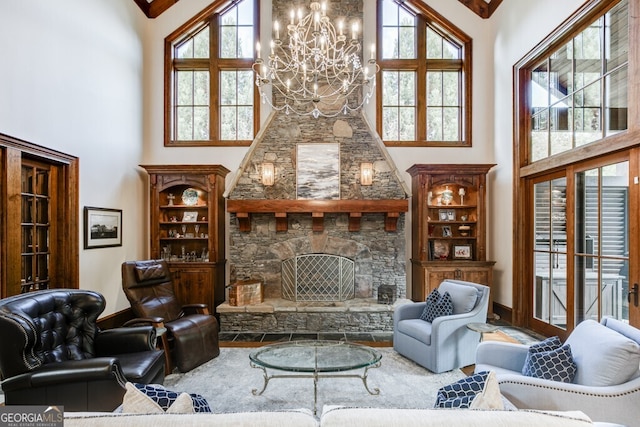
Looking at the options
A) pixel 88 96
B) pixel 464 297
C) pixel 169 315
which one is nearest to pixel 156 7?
pixel 88 96

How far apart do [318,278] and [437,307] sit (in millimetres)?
2370

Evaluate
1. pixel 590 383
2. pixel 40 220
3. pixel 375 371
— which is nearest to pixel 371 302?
pixel 375 371

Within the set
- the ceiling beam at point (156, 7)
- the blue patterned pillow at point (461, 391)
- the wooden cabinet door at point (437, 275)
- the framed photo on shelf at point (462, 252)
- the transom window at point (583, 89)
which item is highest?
the ceiling beam at point (156, 7)

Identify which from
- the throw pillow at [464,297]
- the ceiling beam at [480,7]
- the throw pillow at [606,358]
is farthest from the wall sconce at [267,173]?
the throw pillow at [606,358]

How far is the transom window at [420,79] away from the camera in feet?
22.6

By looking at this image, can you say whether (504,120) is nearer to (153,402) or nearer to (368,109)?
(368,109)

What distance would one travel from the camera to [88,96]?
504 centimetres

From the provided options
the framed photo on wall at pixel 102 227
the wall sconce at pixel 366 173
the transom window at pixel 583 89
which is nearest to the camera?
the transom window at pixel 583 89

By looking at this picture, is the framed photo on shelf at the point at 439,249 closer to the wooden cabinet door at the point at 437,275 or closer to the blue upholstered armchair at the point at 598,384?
the wooden cabinet door at the point at 437,275

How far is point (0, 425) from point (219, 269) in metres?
4.91

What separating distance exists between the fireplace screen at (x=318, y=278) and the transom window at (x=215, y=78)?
7.42ft

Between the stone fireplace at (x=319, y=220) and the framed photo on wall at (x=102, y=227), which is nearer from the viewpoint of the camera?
the framed photo on wall at (x=102, y=227)

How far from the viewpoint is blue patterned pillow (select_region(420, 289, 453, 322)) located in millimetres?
4215

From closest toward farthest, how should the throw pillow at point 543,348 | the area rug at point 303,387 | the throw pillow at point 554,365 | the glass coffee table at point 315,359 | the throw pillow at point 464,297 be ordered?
the throw pillow at point 554,365, the throw pillow at point 543,348, the glass coffee table at point 315,359, the area rug at point 303,387, the throw pillow at point 464,297
